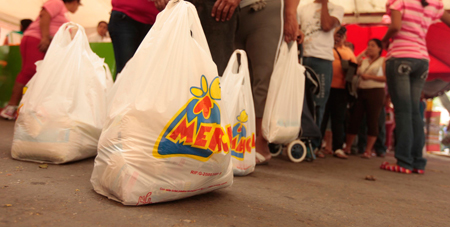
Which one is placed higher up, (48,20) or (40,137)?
(48,20)

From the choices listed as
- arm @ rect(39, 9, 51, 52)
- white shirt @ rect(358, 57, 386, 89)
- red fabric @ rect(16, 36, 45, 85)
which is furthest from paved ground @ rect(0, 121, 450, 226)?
white shirt @ rect(358, 57, 386, 89)

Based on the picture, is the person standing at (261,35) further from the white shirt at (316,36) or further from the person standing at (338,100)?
the person standing at (338,100)

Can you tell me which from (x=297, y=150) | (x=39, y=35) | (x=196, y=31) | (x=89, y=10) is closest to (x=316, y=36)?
(x=297, y=150)

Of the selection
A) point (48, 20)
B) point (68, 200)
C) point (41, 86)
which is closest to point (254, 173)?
point (68, 200)

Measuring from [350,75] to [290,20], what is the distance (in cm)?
157

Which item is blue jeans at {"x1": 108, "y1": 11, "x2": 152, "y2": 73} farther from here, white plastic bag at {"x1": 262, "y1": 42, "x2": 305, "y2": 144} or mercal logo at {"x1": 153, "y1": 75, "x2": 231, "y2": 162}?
white plastic bag at {"x1": 262, "y1": 42, "x2": 305, "y2": 144}

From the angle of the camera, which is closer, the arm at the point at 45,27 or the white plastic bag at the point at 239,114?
the white plastic bag at the point at 239,114

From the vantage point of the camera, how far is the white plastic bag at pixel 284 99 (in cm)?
210

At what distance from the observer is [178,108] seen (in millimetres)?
1056

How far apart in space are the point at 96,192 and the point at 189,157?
36cm

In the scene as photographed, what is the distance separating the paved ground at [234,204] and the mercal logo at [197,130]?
0.18m

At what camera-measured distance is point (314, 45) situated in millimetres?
2873

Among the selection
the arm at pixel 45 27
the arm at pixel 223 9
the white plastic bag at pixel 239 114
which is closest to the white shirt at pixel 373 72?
the white plastic bag at pixel 239 114

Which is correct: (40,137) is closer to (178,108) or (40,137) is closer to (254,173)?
(178,108)
